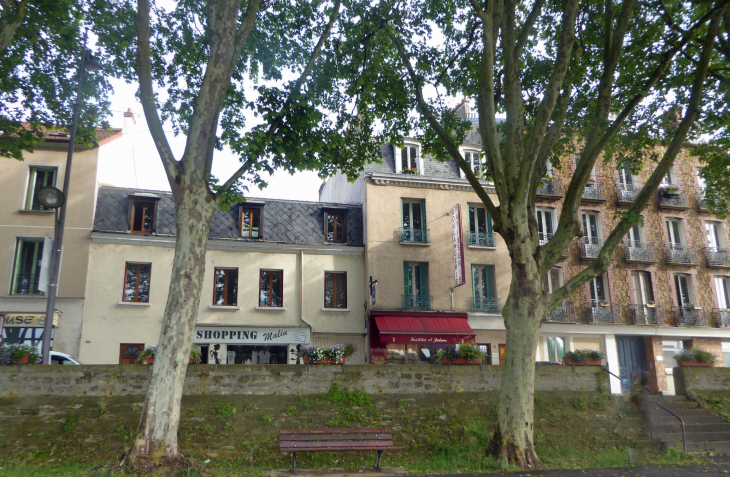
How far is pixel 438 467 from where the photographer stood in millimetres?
10961

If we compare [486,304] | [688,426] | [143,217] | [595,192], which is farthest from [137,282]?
[595,192]

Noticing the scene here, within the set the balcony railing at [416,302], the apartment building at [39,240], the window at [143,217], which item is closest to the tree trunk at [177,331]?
the apartment building at [39,240]

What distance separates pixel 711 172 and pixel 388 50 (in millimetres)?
11250

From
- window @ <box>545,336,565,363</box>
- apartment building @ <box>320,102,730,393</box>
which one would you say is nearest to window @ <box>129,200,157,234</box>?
apartment building @ <box>320,102,730,393</box>

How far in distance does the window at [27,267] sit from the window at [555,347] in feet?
72.0

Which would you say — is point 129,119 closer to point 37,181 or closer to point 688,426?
point 37,181

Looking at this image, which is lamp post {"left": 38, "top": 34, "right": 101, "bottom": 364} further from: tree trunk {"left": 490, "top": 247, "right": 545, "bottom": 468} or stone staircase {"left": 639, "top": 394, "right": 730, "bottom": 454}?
stone staircase {"left": 639, "top": 394, "right": 730, "bottom": 454}

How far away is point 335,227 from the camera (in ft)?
79.6

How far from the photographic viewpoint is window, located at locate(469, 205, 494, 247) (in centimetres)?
2514

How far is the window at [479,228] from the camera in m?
25.1

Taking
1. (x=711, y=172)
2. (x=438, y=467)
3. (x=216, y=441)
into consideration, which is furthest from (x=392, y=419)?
(x=711, y=172)

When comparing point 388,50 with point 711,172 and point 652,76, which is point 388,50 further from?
point 711,172

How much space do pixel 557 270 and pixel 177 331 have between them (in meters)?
21.6

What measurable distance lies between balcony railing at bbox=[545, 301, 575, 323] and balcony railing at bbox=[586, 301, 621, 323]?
0.89 m
